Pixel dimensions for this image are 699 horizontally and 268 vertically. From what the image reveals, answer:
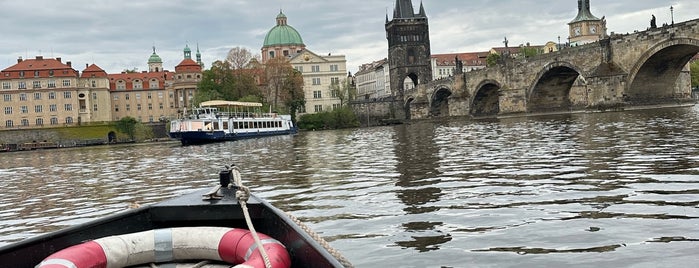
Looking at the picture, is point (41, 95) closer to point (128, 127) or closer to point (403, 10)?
point (128, 127)

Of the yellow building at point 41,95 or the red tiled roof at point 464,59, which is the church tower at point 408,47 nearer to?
the red tiled roof at point 464,59

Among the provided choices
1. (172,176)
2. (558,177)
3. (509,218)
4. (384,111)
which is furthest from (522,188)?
(384,111)

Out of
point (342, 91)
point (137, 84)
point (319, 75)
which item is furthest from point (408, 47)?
point (137, 84)

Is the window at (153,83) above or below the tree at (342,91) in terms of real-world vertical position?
above

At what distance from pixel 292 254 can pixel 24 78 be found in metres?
99.2

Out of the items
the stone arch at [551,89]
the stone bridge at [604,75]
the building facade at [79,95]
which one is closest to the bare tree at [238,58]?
the building facade at [79,95]

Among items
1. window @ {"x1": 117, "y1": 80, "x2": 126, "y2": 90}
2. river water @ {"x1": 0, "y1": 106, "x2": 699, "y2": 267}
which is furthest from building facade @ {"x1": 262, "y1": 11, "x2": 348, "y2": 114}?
river water @ {"x1": 0, "y1": 106, "x2": 699, "y2": 267}

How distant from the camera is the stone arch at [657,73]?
124 ft

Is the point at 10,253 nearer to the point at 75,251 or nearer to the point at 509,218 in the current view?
the point at 75,251

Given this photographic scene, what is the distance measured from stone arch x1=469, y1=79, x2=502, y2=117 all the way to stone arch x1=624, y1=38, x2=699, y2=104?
22.2 m

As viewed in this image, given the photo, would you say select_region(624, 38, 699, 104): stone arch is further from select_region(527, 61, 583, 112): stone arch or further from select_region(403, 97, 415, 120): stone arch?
select_region(403, 97, 415, 120): stone arch

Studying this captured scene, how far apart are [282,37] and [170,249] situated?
110546 millimetres

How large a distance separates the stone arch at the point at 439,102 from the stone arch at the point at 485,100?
28.5 ft

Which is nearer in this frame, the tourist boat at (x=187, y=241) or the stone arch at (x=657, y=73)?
the tourist boat at (x=187, y=241)
